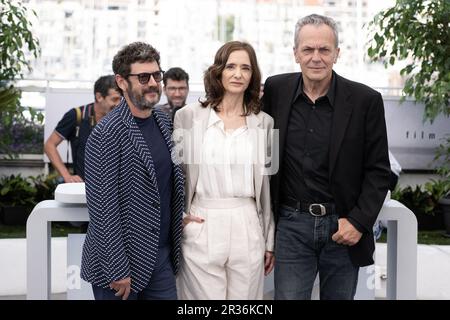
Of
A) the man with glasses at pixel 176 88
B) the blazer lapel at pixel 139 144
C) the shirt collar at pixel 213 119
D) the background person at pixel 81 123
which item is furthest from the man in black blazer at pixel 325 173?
the man with glasses at pixel 176 88

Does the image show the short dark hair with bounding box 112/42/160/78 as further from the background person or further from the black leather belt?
the background person

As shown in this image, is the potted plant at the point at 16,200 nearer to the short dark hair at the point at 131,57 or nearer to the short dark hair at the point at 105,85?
the short dark hair at the point at 105,85

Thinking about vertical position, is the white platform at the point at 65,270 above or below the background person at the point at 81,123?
below

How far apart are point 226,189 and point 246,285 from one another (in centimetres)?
39

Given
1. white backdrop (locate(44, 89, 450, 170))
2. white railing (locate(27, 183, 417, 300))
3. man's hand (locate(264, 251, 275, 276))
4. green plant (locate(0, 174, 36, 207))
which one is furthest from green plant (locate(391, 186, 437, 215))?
man's hand (locate(264, 251, 275, 276))

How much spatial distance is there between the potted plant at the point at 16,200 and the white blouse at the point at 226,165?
6.20 m

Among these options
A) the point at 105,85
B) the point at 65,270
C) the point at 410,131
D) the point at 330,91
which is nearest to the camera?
the point at 330,91

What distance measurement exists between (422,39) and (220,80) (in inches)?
206

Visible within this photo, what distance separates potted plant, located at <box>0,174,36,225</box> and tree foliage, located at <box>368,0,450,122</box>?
14.0ft

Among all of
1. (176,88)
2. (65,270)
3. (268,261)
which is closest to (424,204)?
(176,88)

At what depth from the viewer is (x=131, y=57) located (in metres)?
2.82

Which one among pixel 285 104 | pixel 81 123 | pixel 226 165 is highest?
pixel 285 104

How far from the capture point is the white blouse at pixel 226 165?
284 centimetres

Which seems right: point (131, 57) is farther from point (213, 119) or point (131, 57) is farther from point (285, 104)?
point (285, 104)
